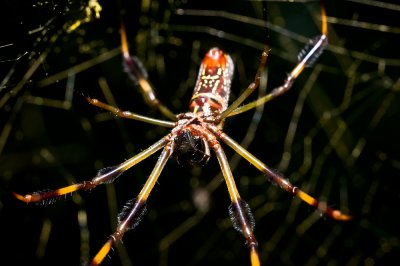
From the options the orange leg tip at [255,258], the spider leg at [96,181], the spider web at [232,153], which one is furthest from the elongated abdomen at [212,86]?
the spider web at [232,153]

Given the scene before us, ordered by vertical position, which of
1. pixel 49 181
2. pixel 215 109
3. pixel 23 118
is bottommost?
pixel 215 109

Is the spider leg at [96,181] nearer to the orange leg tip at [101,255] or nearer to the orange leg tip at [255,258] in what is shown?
the orange leg tip at [101,255]

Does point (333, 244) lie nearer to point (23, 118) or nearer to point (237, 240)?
point (237, 240)

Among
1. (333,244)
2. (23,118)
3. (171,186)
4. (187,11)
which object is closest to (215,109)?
(187,11)

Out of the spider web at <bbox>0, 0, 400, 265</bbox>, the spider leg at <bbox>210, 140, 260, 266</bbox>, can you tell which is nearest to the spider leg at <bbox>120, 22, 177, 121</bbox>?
the spider leg at <bbox>210, 140, 260, 266</bbox>

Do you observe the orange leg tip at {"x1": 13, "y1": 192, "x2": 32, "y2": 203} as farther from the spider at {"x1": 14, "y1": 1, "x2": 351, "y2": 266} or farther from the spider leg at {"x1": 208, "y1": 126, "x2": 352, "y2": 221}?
the spider leg at {"x1": 208, "y1": 126, "x2": 352, "y2": 221}

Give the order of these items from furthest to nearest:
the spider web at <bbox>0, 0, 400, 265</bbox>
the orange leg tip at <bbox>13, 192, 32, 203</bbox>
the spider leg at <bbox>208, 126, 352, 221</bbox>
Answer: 1. the spider web at <bbox>0, 0, 400, 265</bbox>
2. the spider leg at <bbox>208, 126, 352, 221</bbox>
3. the orange leg tip at <bbox>13, 192, 32, 203</bbox>

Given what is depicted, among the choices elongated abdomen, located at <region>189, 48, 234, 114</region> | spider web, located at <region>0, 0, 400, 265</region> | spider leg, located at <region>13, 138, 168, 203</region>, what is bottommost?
spider leg, located at <region>13, 138, 168, 203</region>
